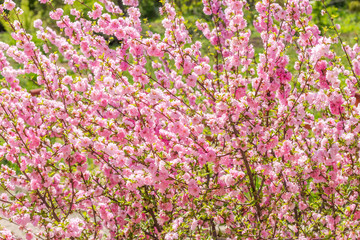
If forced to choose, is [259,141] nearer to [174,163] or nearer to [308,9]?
[174,163]

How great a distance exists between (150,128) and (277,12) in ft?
5.22

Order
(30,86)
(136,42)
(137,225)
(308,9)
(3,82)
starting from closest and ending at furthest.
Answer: (136,42) → (137,225) → (3,82) → (308,9) → (30,86)

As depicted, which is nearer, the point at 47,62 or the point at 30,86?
the point at 47,62

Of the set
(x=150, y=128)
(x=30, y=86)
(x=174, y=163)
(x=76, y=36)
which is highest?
(x=30, y=86)

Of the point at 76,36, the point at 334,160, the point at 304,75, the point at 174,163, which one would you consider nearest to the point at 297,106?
the point at 304,75

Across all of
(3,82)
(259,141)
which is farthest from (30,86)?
(259,141)

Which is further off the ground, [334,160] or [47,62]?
[47,62]

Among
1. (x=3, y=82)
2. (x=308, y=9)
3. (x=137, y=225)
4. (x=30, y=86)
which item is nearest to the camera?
(x=137, y=225)

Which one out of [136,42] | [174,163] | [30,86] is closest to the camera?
[174,163]

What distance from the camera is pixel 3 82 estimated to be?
3.33 meters

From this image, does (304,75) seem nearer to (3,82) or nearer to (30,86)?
(3,82)

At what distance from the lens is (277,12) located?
11.0 feet

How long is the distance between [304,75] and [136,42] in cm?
122

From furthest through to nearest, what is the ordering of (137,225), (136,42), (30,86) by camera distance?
(30,86), (137,225), (136,42)
